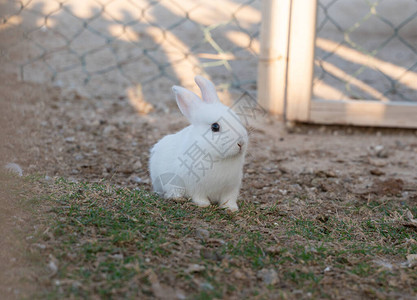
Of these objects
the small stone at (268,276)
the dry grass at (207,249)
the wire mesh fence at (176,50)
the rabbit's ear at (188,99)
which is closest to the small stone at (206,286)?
the dry grass at (207,249)

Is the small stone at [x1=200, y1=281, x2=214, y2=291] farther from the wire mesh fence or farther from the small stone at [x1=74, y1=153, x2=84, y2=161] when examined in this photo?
the wire mesh fence

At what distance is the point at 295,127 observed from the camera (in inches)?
147

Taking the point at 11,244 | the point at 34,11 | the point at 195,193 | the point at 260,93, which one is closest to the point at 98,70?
the point at 34,11

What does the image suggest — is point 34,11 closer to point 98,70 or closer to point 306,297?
point 98,70

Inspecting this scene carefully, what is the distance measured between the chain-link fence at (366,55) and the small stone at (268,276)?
2.60 m

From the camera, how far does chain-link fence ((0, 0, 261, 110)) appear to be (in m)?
4.39

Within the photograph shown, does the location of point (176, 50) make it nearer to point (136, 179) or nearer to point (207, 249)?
point (136, 179)

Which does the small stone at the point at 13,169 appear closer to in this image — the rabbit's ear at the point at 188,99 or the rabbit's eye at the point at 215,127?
the rabbit's ear at the point at 188,99

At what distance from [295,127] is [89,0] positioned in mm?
2608

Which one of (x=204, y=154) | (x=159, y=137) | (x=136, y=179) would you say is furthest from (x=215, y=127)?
(x=159, y=137)

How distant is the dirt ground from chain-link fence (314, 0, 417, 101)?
2.24 ft

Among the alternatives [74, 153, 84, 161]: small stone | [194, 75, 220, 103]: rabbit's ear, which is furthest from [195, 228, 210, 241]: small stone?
[74, 153, 84, 161]: small stone

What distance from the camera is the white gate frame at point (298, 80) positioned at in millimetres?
3443

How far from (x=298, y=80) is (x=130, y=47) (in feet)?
6.29
